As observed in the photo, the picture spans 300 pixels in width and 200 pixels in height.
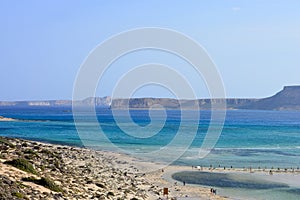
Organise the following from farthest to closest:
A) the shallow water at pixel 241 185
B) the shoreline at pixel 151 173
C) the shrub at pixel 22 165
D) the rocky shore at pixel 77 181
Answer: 1. the shallow water at pixel 241 185
2. the shoreline at pixel 151 173
3. the shrub at pixel 22 165
4. the rocky shore at pixel 77 181

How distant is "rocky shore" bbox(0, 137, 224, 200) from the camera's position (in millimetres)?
21634

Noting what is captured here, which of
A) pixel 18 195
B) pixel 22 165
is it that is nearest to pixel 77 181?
pixel 22 165

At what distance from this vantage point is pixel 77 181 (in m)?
28.1

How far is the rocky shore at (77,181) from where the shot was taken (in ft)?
71.0

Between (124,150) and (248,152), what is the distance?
692 inches

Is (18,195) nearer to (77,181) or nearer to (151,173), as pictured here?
(77,181)

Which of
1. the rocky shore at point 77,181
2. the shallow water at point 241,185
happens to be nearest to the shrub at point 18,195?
the rocky shore at point 77,181

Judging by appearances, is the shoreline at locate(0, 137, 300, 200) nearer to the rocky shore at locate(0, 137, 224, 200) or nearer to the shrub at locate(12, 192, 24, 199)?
the rocky shore at locate(0, 137, 224, 200)

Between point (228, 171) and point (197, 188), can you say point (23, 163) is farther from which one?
point (228, 171)

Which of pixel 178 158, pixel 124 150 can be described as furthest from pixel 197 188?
pixel 124 150

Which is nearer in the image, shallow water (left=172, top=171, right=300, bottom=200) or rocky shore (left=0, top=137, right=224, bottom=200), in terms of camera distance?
rocky shore (left=0, top=137, right=224, bottom=200)

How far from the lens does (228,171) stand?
43.7m

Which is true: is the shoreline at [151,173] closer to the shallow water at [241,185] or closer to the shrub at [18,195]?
the shallow water at [241,185]

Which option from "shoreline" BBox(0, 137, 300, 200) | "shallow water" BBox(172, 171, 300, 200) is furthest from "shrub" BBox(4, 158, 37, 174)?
"shallow water" BBox(172, 171, 300, 200)
